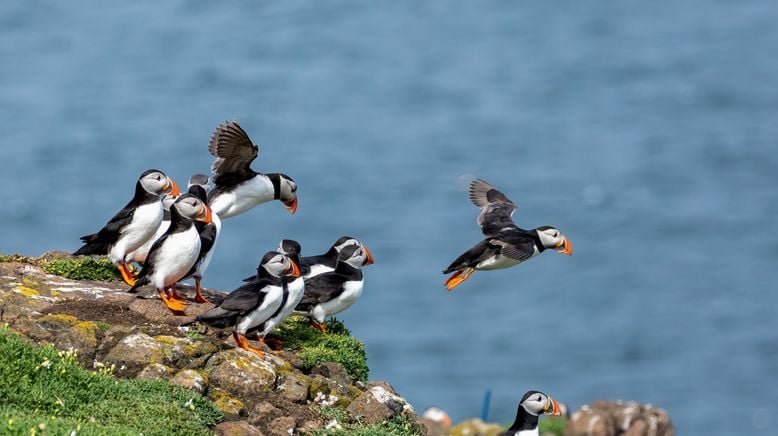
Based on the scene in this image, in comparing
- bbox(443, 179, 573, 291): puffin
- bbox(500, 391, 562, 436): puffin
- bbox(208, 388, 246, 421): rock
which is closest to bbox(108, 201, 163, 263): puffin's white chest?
bbox(208, 388, 246, 421): rock

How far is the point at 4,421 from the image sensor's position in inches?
388

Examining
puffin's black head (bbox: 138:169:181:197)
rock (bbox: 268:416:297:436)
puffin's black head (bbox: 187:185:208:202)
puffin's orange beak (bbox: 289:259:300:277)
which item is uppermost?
puffin's black head (bbox: 187:185:208:202)

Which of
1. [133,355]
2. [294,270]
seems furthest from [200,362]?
[294,270]

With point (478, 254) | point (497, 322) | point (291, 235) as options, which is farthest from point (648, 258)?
point (478, 254)

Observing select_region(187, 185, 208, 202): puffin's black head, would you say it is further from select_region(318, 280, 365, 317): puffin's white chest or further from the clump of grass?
select_region(318, 280, 365, 317): puffin's white chest

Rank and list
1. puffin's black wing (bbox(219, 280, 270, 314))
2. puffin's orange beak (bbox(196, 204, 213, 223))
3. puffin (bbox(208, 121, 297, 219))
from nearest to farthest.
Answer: puffin's black wing (bbox(219, 280, 270, 314))
puffin's orange beak (bbox(196, 204, 213, 223))
puffin (bbox(208, 121, 297, 219))

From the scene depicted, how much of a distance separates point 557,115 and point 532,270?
24.0 m

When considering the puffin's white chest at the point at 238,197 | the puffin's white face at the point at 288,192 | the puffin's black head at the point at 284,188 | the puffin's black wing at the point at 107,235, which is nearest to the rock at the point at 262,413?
the puffin's black wing at the point at 107,235

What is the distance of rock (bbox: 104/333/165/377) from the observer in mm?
11914

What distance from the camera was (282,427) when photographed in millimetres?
11617

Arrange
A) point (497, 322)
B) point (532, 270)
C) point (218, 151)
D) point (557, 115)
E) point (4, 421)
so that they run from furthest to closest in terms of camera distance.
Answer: point (557, 115) → point (532, 270) → point (497, 322) → point (218, 151) → point (4, 421)

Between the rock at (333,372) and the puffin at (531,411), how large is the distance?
1.81 metres

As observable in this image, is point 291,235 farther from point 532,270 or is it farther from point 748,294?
point 748,294

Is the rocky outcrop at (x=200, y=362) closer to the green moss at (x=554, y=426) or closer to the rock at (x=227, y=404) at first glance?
the rock at (x=227, y=404)
